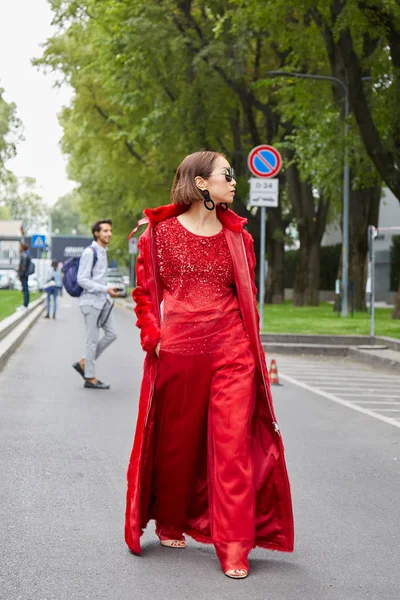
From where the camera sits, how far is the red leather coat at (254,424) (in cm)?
468

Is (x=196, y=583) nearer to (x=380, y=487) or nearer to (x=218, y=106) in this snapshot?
(x=380, y=487)

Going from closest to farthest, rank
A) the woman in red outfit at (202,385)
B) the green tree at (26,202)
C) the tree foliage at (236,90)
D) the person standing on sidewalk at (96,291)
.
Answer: the woman in red outfit at (202,385) → the person standing on sidewalk at (96,291) → the tree foliage at (236,90) → the green tree at (26,202)

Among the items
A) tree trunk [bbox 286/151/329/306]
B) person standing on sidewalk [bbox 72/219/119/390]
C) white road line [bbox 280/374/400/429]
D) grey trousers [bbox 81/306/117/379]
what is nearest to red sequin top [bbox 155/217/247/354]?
white road line [bbox 280/374/400/429]

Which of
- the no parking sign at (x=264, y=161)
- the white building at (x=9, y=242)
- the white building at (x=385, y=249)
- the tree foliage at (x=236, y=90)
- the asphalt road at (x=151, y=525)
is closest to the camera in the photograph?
the asphalt road at (x=151, y=525)

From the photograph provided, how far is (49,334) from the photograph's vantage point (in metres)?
22.9

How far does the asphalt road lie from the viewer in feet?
14.5

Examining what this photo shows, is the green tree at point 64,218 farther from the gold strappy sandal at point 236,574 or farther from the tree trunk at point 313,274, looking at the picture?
the gold strappy sandal at point 236,574

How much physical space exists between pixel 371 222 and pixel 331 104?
6534 millimetres

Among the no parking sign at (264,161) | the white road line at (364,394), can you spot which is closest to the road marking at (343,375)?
the white road line at (364,394)

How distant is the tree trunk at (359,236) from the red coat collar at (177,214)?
25.8m

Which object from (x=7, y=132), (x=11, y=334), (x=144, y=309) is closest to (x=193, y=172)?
(x=144, y=309)

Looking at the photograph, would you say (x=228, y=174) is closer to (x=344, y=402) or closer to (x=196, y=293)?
(x=196, y=293)

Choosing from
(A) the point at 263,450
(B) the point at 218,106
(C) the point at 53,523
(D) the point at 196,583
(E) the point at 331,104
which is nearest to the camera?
(D) the point at 196,583

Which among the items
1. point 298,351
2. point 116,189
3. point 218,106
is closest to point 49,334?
point 298,351
